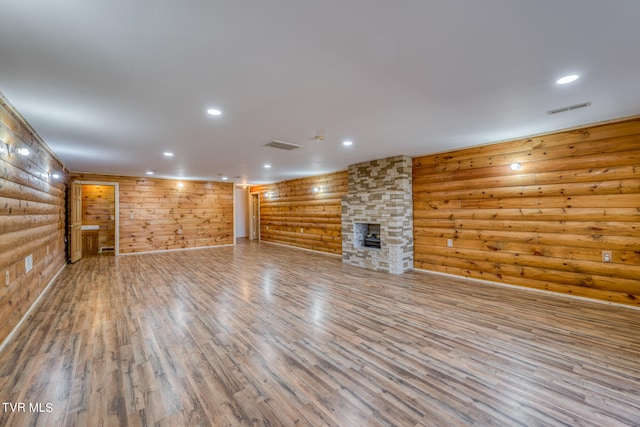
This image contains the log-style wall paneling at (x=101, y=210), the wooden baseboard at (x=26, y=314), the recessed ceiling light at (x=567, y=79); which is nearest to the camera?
the recessed ceiling light at (x=567, y=79)

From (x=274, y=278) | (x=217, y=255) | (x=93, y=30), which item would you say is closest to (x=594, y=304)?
(x=274, y=278)

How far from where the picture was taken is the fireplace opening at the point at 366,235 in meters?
6.39

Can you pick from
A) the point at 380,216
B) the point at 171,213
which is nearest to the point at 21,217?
the point at 380,216

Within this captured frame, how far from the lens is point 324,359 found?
2430 mm

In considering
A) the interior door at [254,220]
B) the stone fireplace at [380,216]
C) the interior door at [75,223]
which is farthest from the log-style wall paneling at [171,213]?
the stone fireplace at [380,216]

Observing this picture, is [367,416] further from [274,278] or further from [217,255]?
[217,255]

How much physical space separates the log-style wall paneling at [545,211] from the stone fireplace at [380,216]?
41cm

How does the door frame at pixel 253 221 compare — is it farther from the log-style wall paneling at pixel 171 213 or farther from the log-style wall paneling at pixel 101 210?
the log-style wall paneling at pixel 101 210

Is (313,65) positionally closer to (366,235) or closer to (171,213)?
(366,235)

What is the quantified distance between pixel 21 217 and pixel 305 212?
21.1ft

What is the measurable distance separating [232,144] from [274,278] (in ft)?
8.38

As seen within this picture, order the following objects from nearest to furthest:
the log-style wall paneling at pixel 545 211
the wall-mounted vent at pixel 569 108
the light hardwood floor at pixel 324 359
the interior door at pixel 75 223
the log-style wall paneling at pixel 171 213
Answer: the light hardwood floor at pixel 324 359
the wall-mounted vent at pixel 569 108
the log-style wall paneling at pixel 545 211
the interior door at pixel 75 223
the log-style wall paneling at pixel 171 213

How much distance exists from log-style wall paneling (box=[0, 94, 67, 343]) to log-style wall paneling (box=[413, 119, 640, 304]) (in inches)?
236

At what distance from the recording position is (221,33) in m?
1.70
